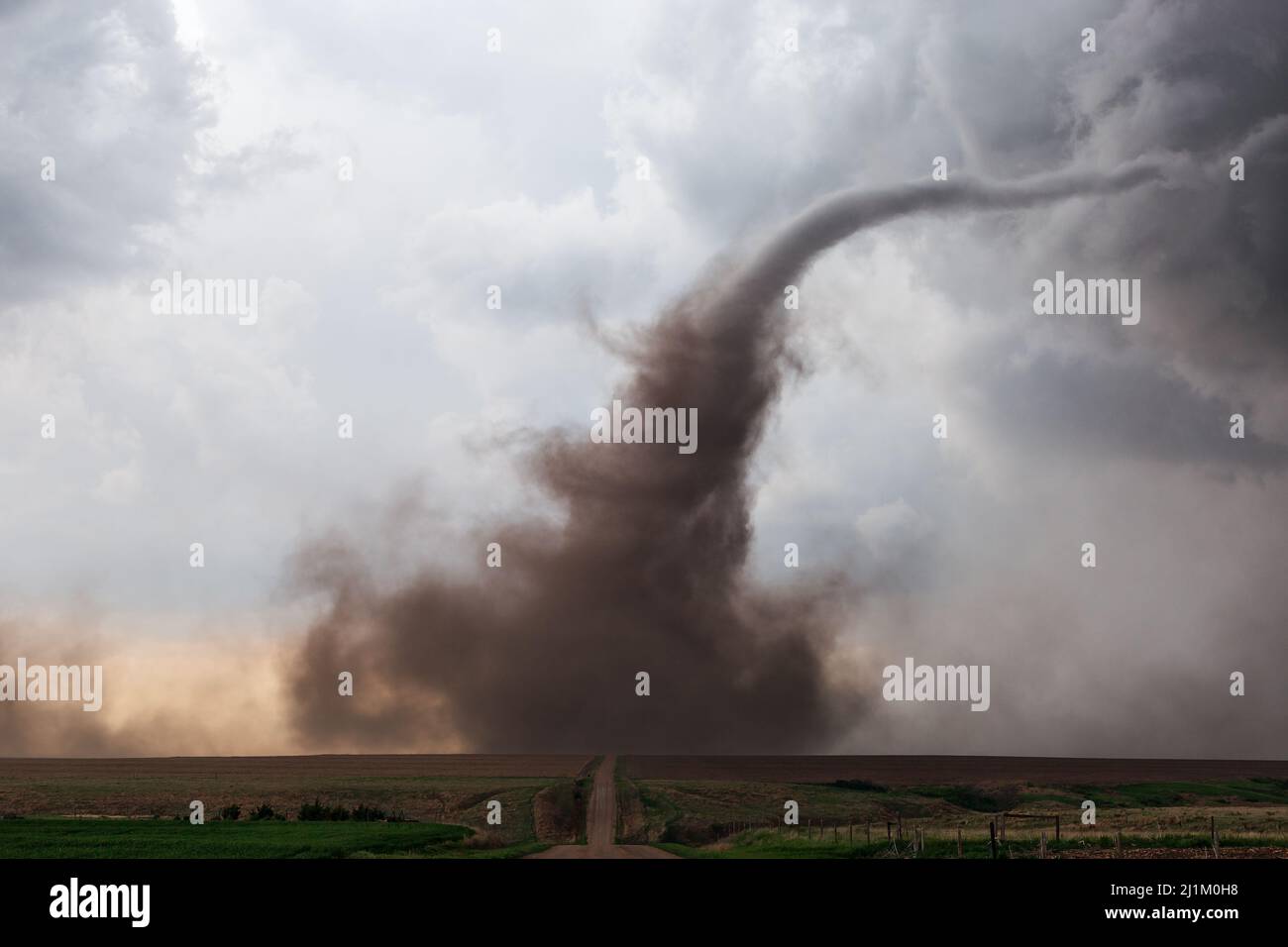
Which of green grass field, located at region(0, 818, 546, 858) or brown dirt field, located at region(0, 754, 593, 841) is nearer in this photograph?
green grass field, located at region(0, 818, 546, 858)

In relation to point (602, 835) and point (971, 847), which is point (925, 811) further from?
point (971, 847)

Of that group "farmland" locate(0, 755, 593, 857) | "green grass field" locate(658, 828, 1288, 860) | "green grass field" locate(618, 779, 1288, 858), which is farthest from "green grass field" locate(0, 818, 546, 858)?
"green grass field" locate(618, 779, 1288, 858)

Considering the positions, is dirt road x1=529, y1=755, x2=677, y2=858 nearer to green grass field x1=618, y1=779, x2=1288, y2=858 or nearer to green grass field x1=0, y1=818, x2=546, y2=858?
green grass field x1=618, y1=779, x2=1288, y2=858

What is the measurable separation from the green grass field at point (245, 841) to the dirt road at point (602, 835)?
3287 mm

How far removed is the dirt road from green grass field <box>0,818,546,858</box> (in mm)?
3287

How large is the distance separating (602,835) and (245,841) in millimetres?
34473

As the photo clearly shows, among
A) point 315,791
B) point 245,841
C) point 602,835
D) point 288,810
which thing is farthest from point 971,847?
point 315,791

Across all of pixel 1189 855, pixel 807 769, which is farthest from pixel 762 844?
pixel 807 769

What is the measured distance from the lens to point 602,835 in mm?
100375

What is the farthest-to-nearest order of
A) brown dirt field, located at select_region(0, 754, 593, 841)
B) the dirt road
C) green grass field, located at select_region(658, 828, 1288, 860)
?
brown dirt field, located at select_region(0, 754, 593, 841)
the dirt road
green grass field, located at select_region(658, 828, 1288, 860)

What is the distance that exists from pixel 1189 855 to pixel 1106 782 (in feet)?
388

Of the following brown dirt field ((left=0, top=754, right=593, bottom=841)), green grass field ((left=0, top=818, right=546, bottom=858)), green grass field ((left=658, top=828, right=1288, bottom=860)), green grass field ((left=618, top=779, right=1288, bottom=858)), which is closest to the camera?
green grass field ((left=658, top=828, right=1288, bottom=860))

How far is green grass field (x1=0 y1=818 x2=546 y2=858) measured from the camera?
74.4 meters

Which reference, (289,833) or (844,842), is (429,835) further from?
(844,842)
